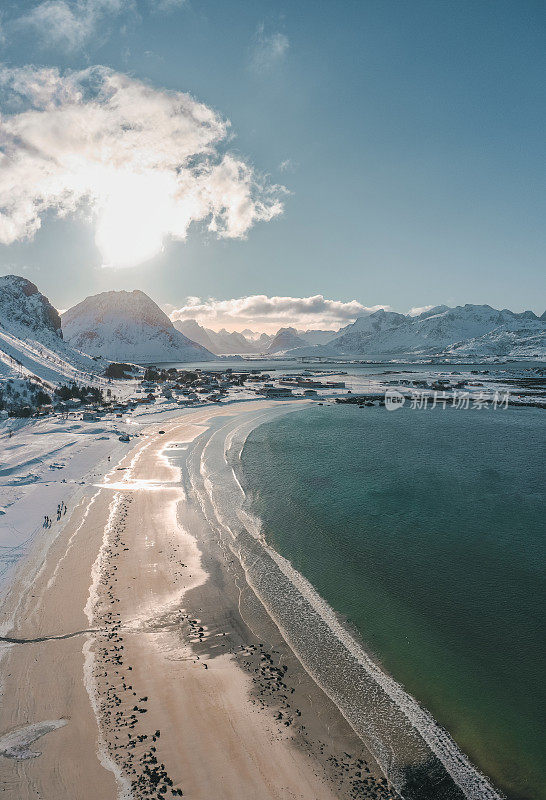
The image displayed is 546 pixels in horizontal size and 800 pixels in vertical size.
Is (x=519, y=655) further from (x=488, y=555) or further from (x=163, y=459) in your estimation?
(x=163, y=459)

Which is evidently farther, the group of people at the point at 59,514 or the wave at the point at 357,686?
the group of people at the point at 59,514

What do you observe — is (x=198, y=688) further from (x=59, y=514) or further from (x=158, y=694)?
(x=59, y=514)
